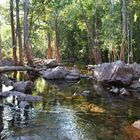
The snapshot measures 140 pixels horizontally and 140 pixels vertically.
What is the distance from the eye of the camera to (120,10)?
120ft

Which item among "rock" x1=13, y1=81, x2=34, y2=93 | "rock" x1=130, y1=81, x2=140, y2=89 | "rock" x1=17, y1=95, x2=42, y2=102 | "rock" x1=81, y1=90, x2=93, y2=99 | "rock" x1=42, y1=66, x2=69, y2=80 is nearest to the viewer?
"rock" x1=17, y1=95, x2=42, y2=102

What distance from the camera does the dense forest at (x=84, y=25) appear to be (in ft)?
101

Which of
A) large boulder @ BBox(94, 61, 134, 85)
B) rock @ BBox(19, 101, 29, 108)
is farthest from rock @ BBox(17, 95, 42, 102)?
large boulder @ BBox(94, 61, 134, 85)

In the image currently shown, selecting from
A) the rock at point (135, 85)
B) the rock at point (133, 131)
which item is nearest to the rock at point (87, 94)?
the rock at point (135, 85)

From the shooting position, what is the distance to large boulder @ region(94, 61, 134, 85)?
19.6m

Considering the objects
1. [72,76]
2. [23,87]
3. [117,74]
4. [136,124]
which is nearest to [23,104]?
[23,87]

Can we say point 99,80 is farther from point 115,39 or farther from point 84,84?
point 115,39

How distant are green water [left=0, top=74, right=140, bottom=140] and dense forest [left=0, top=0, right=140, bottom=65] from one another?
13.6 metres

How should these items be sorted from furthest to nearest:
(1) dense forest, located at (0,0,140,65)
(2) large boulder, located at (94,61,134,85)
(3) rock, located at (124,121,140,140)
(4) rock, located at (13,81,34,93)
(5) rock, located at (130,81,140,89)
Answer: (1) dense forest, located at (0,0,140,65) < (2) large boulder, located at (94,61,134,85) < (5) rock, located at (130,81,140,89) < (4) rock, located at (13,81,34,93) < (3) rock, located at (124,121,140,140)

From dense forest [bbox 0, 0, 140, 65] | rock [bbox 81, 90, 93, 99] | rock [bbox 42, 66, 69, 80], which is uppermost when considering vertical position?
dense forest [bbox 0, 0, 140, 65]

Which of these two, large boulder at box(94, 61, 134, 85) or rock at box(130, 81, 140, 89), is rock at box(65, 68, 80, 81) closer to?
large boulder at box(94, 61, 134, 85)

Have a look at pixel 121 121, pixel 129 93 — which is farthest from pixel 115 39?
pixel 121 121

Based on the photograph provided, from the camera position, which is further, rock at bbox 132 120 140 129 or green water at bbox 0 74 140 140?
rock at bbox 132 120 140 129

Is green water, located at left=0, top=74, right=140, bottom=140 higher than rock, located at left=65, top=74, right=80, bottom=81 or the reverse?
the reverse
